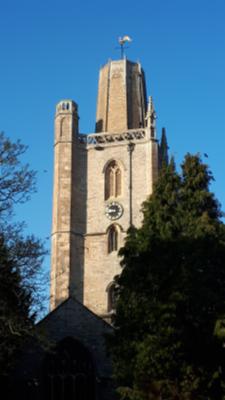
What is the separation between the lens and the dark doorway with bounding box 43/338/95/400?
30297 mm

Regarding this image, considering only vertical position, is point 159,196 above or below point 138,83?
below

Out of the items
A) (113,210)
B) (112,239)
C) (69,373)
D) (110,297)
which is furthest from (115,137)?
(69,373)

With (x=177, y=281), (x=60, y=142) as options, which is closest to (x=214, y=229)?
(x=177, y=281)

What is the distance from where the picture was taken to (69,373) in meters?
30.6

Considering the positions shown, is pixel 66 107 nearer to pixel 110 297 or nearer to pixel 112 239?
pixel 112 239

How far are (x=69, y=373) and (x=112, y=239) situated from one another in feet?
51.3

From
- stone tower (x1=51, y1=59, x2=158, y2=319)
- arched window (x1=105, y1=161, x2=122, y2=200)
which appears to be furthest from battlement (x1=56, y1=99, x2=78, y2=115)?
arched window (x1=105, y1=161, x2=122, y2=200)

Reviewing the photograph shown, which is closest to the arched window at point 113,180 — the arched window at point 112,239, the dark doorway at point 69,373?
the arched window at point 112,239

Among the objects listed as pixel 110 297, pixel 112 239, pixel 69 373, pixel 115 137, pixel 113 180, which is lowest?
pixel 69 373

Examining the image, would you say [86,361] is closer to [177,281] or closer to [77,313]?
[77,313]

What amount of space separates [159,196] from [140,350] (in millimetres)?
6704

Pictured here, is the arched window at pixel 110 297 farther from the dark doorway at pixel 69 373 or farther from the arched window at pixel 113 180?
the dark doorway at pixel 69 373

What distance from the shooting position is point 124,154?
47.2 meters

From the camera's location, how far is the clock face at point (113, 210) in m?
45.7
